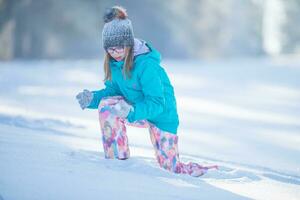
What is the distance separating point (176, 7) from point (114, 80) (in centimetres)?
2925

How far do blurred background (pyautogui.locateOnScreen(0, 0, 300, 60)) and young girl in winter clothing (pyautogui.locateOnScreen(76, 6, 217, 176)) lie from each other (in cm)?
1777

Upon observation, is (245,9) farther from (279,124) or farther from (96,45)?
(279,124)

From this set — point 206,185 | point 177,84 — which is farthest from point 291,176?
point 177,84

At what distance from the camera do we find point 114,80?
400 cm

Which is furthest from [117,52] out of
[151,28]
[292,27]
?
[292,27]

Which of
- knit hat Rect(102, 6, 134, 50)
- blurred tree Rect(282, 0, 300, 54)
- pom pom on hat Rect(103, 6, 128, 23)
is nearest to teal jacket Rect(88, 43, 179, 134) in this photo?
knit hat Rect(102, 6, 134, 50)

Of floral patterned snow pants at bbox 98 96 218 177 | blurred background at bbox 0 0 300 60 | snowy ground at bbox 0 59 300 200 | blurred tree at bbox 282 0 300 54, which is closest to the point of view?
snowy ground at bbox 0 59 300 200

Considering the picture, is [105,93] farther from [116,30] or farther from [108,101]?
[116,30]

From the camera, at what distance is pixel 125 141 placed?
3.86 meters

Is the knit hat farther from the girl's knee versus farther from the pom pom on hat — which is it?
the girl's knee

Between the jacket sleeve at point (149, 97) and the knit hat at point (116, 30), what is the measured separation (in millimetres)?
255

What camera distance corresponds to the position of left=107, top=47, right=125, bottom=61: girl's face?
382cm

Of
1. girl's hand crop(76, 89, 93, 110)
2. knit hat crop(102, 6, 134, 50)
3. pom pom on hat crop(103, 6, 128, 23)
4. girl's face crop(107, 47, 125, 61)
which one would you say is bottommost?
girl's hand crop(76, 89, 93, 110)

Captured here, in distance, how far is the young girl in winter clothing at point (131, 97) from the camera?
12.1 ft
